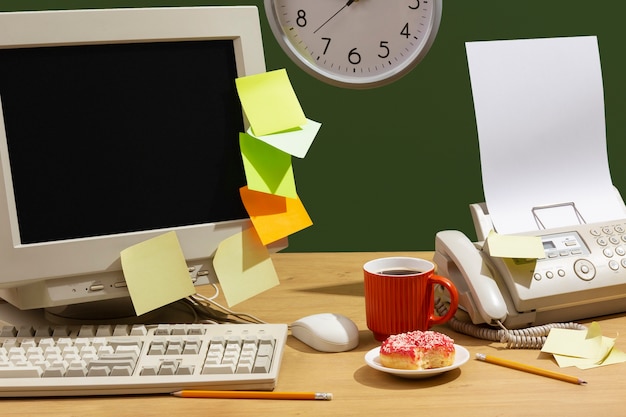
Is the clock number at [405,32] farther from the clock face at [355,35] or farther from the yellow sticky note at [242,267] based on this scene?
the yellow sticky note at [242,267]

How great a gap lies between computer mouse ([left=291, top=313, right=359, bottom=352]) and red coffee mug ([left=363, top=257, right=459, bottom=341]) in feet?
0.13

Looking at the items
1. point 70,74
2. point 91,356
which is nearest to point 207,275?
point 91,356

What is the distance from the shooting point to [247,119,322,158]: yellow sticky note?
49.7 inches

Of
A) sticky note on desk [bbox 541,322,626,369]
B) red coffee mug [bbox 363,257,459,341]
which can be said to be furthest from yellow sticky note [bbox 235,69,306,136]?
sticky note on desk [bbox 541,322,626,369]

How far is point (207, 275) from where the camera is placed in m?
1.27

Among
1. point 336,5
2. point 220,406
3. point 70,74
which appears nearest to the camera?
point 220,406

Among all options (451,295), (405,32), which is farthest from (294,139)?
(405,32)

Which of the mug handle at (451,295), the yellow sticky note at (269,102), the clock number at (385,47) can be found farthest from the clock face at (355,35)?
the mug handle at (451,295)

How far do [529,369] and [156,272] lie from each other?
53cm

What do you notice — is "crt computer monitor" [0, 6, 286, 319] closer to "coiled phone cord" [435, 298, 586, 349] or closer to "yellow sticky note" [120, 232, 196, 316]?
"yellow sticky note" [120, 232, 196, 316]

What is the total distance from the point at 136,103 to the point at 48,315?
1.16 feet

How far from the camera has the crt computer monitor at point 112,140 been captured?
1169mm

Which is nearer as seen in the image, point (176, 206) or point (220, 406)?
point (220, 406)

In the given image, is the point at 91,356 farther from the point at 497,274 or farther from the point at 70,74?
the point at 497,274
